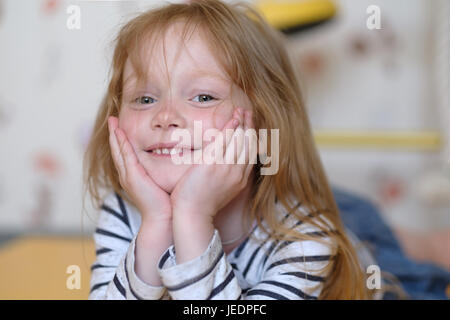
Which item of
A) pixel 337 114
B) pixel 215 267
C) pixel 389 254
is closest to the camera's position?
pixel 215 267

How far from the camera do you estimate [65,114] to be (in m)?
1.30

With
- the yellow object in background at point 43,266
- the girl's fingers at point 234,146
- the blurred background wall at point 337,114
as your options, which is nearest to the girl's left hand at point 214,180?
the girl's fingers at point 234,146

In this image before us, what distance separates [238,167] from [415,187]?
1077 mm

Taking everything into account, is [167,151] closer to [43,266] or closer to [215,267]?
[215,267]

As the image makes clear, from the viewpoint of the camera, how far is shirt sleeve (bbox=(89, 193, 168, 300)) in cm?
44

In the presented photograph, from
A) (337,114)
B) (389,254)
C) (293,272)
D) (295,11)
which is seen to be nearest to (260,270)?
(293,272)

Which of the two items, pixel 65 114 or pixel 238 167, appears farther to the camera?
pixel 65 114

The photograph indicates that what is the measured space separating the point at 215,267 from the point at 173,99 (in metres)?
0.17

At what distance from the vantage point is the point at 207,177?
0.45 m

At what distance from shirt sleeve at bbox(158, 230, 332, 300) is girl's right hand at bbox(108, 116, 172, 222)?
0.04 metres

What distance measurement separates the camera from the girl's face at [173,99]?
18.2 inches
